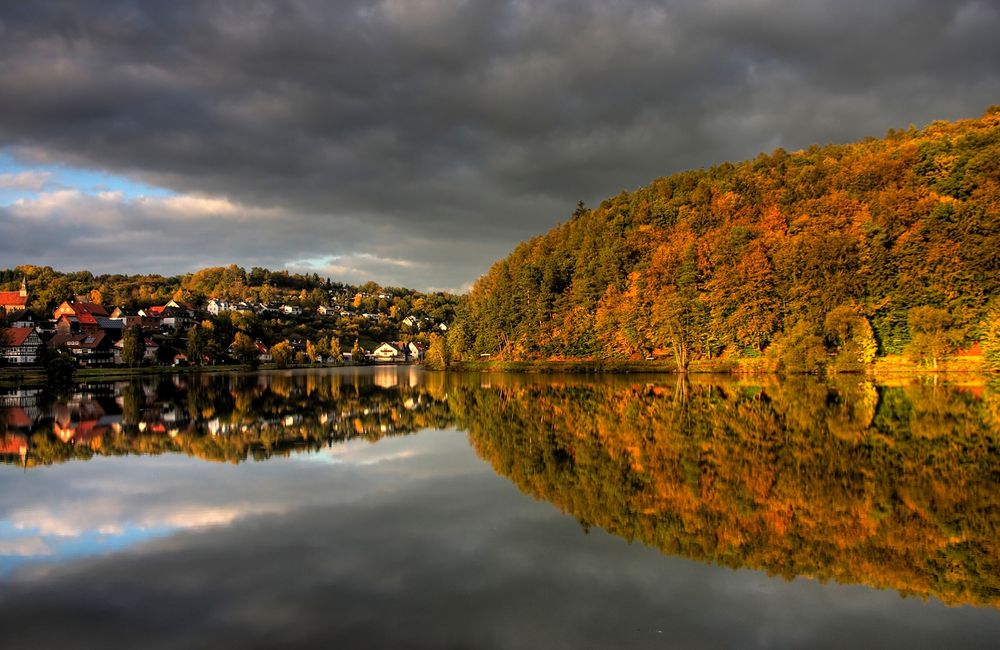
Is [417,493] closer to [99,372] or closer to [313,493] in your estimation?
[313,493]


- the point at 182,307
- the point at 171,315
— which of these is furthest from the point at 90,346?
the point at 182,307

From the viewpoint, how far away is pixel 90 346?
95.8m

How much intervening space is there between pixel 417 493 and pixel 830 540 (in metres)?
8.27

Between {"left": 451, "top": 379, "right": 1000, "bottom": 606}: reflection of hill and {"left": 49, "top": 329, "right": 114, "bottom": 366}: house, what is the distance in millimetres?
→ 92376

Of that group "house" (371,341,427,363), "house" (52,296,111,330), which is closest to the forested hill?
"house" (52,296,111,330)

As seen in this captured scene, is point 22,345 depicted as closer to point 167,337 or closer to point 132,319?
point 167,337

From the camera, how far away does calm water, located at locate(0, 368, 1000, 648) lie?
6832 mm

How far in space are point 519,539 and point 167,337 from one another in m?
125

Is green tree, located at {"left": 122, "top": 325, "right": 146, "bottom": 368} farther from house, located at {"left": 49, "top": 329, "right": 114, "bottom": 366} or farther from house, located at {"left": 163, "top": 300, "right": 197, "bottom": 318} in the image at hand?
house, located at {"left": 163, "top": 300, "right": 197, "bottom": 318}

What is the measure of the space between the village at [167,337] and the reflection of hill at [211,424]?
34877 millimetres

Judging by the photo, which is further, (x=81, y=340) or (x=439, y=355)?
(x=81, y=340)

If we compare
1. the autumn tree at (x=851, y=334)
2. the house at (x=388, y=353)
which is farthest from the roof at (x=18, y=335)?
the autumn tree at (x=851, y=334)

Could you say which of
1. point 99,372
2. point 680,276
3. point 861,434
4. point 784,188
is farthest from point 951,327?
point 99,372

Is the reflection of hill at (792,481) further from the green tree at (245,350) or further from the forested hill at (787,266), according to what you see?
the green tree at (245,350)
